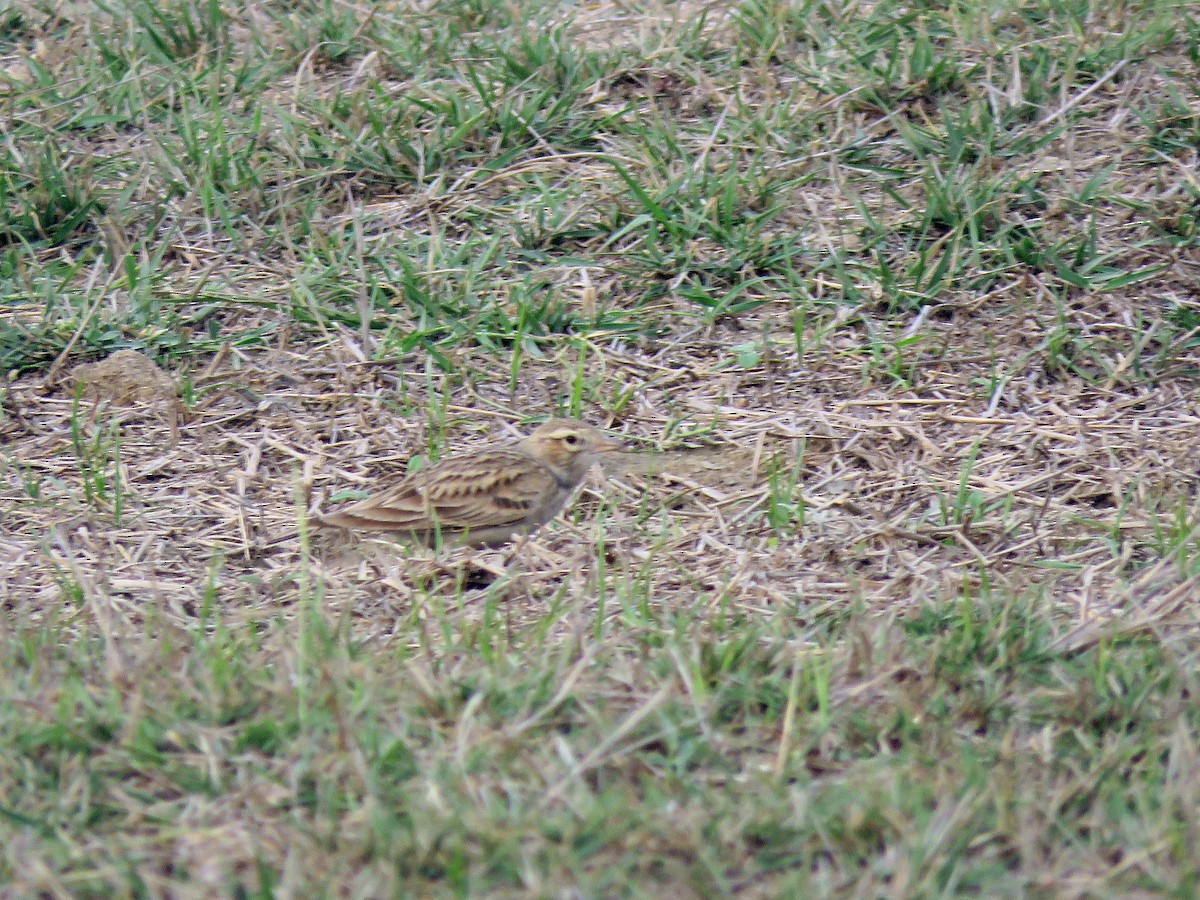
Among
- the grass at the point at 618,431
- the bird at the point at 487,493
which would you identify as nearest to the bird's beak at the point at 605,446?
the bird at the point at 487,493

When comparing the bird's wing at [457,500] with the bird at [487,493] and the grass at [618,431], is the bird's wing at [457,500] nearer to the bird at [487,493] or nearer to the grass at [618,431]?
the bird at [487,493]

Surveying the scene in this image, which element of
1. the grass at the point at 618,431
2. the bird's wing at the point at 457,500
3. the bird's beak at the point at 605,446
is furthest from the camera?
the bird's beak at the point at 605,446

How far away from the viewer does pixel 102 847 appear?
3.54m

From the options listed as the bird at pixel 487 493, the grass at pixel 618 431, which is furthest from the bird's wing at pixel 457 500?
the grass at pixel 618 431

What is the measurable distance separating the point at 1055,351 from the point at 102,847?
4.18 meters

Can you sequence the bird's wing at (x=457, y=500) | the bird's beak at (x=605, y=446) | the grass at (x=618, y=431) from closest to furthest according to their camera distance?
the grass at (x=618, y=431)
the bird's wing at (x=457, y=500)
the bird's beak at (x=605, y=446)

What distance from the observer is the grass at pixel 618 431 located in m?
3.65

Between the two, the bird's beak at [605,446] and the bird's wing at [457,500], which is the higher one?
the bird's wing at [457,500]

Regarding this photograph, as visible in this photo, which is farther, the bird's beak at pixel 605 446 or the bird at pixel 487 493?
the bird's beak at pixel 605 446

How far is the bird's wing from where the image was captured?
5.36m

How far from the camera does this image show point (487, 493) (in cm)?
544

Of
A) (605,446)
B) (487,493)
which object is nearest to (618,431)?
(605,446)

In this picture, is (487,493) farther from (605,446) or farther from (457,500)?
(605,446)

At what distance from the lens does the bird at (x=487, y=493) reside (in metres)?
5.37
